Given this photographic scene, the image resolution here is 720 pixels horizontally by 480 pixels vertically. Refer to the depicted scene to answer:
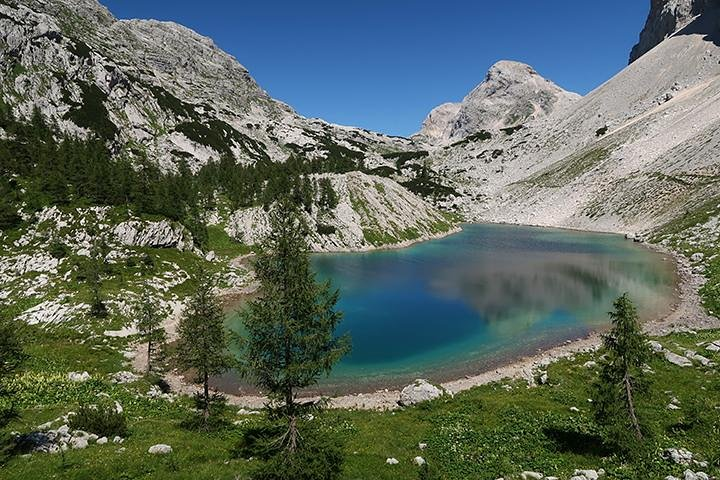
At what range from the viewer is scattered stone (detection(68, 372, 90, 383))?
105ft

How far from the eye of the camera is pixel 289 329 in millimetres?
16984

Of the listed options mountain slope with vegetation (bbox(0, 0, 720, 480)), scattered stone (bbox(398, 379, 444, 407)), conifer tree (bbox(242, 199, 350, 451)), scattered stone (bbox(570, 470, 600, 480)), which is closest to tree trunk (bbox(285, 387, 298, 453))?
conifer tree (bbox(242, 199, 350, 451))

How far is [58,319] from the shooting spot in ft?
149

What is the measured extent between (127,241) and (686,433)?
6969 cm

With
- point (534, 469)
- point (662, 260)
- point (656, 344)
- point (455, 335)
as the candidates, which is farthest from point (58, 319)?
point (662, 260)

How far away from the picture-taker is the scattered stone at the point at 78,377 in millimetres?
32125

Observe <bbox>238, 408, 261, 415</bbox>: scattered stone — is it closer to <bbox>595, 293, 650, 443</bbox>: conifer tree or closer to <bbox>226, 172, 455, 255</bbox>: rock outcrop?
<bbox>595, 293, 650, 443</bbox>: conifer tree

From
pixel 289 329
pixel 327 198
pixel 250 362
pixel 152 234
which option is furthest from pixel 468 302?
pixel 327 198

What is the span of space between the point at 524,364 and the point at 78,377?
3905cm

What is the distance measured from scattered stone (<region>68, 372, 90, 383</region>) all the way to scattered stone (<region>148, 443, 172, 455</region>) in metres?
16.8

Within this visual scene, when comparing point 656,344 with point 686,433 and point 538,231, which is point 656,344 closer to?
point 686,433

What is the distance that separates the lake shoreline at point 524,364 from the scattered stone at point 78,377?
20.8 feet

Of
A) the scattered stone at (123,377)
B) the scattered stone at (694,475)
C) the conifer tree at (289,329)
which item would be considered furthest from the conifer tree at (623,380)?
the scattered stone at (123,377)

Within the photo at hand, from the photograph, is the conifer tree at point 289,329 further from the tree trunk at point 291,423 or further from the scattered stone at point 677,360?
the scattered stone at point 677,360
